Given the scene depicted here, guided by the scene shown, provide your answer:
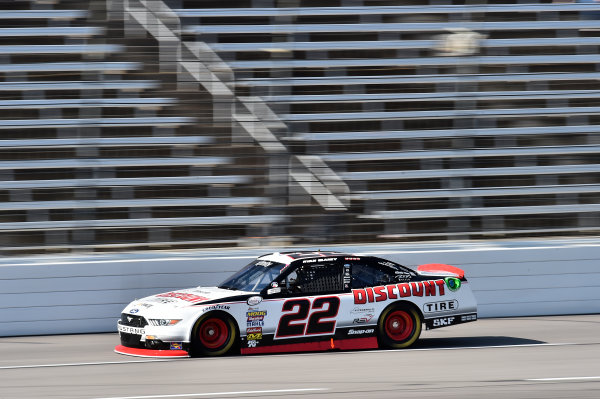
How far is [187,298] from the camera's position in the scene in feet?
32.1

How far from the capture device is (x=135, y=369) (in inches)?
351

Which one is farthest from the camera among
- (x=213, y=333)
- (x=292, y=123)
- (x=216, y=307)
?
(x=292, y=123)

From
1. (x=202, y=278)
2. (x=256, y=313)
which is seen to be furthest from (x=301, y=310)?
(x=202, y=278)

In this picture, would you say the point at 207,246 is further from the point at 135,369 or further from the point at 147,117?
the point at 135,369

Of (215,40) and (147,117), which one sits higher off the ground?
(215,40)

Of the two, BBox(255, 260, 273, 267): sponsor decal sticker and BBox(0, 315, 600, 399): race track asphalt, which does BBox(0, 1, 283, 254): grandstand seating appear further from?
BBox(255, 260, 273, 267): sponsor decal sticker

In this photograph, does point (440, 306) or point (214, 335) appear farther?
point (440, 306)

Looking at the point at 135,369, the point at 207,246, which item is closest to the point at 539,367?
the point at 135,369

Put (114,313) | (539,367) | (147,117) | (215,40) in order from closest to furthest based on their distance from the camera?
(539,367)
(114,313)
(147,117)
(215,40)

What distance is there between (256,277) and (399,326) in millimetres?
1775

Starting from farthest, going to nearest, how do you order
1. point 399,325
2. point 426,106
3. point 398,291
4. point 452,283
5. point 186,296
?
point 426,106, point 452,283, point 399,325, point 398,291, point 186,296

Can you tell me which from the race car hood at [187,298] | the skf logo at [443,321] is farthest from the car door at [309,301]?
the skf logo at [443,321]

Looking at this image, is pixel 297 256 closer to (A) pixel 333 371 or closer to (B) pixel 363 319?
(B) pixel 363 319

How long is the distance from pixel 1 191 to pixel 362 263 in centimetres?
608
